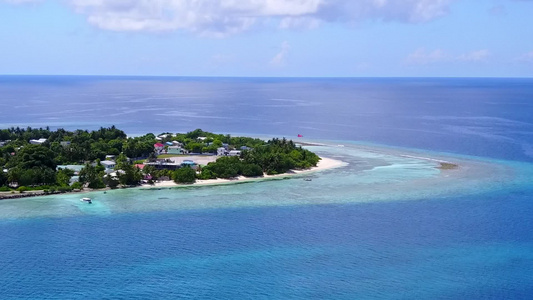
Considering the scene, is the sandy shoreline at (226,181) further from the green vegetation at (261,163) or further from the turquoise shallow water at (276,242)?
the turquoise shallow water at (276,242)

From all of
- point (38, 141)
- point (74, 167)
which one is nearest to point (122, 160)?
point (74, 167)

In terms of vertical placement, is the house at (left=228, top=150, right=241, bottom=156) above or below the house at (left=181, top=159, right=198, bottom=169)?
above

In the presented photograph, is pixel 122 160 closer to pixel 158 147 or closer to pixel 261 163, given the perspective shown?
pixel 158 147

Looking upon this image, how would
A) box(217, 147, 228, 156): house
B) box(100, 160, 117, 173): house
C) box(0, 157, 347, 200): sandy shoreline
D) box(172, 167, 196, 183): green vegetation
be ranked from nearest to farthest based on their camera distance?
box(0, 157, 347, 200): sandy shoreline
box(172, 167, 196, 183): green vegetation
box(100, 160, 117, 173): house
box(217, 147, 228, 156): house

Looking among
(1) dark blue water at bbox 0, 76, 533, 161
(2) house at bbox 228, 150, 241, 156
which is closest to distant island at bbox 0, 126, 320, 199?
(2) house at bbox 228, 150, 241, 156

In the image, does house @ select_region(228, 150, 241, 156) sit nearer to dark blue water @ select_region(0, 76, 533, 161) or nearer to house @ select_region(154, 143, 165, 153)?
house @ select_region(154, 143, 165, 153)

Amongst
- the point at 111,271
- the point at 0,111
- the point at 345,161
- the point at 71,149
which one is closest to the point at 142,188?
the point at 71,149

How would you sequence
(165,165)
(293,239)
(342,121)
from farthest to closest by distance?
(342,121) → (165,165) → (293,239)

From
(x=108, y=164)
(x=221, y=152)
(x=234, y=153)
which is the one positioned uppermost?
(x=234, y=153)

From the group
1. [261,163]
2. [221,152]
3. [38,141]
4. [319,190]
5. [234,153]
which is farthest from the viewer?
[38,141]
